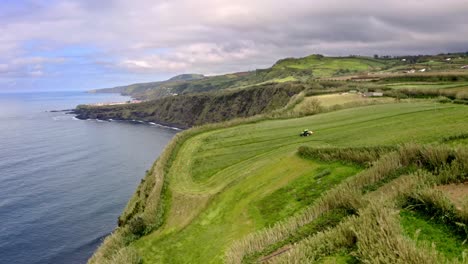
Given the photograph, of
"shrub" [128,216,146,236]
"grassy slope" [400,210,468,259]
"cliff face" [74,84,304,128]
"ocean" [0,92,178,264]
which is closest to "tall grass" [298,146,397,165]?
"grassy slope" [400,210,468,259]

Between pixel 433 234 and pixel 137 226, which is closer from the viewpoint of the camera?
pixel 433 234

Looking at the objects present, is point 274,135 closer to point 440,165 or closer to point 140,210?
point 140,210

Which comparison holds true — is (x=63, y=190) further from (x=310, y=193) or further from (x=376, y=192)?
(x=376, y=192)

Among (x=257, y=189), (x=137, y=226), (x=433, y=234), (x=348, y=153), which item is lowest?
(x=137, y=226)

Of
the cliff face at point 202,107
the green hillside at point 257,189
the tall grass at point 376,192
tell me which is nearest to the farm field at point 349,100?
the green hillside at point 257,189

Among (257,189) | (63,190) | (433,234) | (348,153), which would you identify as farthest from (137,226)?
(63,190)

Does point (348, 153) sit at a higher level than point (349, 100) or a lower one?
lower

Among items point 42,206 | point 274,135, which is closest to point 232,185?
point 274,135
